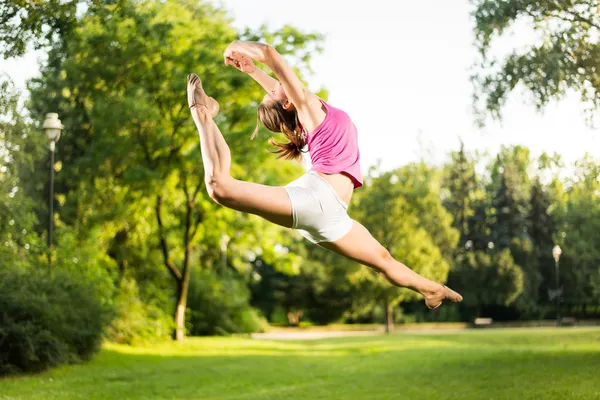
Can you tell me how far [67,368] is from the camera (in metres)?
15.3

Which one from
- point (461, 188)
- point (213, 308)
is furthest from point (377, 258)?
point (461, 188)

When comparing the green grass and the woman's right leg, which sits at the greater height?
the woman's right leg

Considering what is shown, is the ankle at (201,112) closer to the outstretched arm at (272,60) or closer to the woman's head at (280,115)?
the outstretched arm at (272,60)

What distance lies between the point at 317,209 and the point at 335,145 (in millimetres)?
472

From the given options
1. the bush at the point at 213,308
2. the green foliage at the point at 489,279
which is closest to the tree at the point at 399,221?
the bush at the point at 213,308

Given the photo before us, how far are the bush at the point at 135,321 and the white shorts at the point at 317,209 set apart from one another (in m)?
17.6

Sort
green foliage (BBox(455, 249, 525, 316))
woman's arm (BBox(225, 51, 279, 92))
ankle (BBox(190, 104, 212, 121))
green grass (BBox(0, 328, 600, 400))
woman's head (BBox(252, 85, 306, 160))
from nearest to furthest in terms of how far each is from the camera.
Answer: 1. ankle (BBox(190, 104, 212, 121))
2. woman's arm (BBox(225, 51, 279, 92))
3. woman's head (BBox(252, 85, 306, 160))
4. green grass (BBox(0, 328, 600, 400))
5. green foliage (BBox(455, 249, 525, 316))

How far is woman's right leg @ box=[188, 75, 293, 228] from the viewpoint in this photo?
411 cm

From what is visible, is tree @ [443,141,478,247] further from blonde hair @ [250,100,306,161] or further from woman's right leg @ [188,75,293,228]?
woman's right leg @ [188,75,293,228]

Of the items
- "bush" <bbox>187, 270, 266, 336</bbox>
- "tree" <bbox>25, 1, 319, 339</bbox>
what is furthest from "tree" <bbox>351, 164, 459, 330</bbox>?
"tree" <bbox>25, 1, 319, 339</bbox>

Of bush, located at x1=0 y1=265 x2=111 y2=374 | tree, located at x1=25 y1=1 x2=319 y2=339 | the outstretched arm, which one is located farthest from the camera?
tree, located at x1=25 y1=1 x2=319 y2=339

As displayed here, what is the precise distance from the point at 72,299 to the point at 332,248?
13133 millimetres

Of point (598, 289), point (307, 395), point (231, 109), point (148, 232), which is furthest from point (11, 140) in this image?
point (598, 289)

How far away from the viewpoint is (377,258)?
4.77 metres
